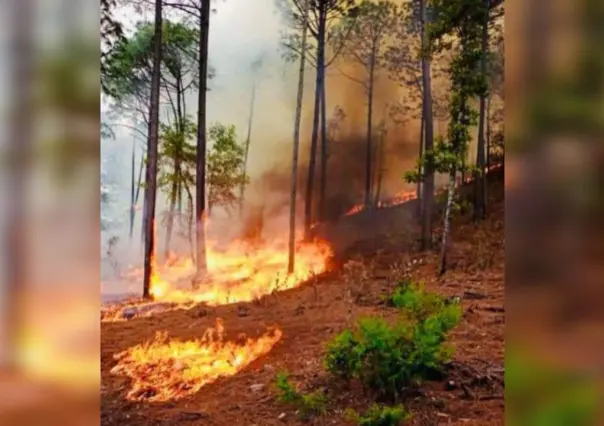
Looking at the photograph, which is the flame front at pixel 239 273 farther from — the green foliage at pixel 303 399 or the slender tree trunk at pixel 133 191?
the green foliage at pixel 303 399

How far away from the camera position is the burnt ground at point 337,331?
73.2 inches

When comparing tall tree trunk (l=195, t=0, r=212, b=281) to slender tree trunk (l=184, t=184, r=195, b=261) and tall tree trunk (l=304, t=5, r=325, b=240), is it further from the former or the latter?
tall tree trunk (l=304, t=5, r=325, b=240)

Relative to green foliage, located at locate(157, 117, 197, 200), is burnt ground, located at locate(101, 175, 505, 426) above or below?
below

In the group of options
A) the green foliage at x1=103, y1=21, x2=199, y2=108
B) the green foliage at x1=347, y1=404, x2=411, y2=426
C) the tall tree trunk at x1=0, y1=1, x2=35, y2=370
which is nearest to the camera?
the tall tree trunk at x1=0, y1=1, x2=35, y2=370

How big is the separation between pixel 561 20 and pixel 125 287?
59.5 inches

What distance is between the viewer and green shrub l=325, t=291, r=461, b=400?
6.08 feet

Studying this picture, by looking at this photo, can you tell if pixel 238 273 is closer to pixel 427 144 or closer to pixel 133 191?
pixel 133 191

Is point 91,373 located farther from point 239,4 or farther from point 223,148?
point 239,4

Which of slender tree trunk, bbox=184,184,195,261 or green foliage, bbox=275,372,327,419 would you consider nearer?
green foliage, bbox=275,372,327,419

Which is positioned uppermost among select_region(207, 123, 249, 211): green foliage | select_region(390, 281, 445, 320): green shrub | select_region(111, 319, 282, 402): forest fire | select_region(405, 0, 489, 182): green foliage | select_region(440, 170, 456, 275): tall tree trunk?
select_region(405, 0, 489, 182): green foliage

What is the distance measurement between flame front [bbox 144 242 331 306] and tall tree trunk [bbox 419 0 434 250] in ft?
1.09

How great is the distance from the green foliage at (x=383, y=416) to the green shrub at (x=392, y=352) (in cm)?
6

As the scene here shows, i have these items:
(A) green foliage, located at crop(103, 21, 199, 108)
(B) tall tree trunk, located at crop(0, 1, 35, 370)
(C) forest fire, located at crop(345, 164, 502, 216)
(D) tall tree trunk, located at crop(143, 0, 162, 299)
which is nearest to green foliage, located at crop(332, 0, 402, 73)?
(C) forest fire, located at crop(345, 164, 502, 216)

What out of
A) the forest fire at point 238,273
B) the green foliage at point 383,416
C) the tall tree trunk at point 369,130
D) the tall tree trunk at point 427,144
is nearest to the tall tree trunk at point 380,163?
the tall tree trunk at point 369,130
